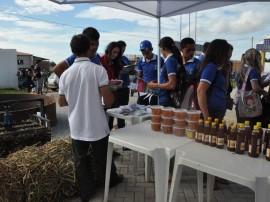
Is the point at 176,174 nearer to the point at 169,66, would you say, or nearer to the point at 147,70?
the point at 169,66

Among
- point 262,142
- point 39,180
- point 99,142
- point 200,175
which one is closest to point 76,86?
point 99,142

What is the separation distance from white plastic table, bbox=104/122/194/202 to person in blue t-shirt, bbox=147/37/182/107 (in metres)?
0.75

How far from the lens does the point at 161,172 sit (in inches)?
87.0

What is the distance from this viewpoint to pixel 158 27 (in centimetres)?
535

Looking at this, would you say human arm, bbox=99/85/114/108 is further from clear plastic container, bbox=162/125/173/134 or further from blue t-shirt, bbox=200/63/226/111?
blue t-shirt, bbox=200/63/226/111

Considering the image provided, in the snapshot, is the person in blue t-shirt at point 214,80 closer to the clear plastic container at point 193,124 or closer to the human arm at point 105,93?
the clear plastic container at point 193,124

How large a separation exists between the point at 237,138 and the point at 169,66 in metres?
1.37

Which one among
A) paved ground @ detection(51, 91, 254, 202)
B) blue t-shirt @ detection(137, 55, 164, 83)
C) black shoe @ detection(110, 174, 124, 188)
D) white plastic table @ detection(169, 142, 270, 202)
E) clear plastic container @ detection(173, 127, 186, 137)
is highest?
blue t-shirt @ detection(137, 55, 164, 83)

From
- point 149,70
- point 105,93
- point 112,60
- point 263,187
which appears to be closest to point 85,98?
point 105,93

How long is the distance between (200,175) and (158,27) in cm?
340

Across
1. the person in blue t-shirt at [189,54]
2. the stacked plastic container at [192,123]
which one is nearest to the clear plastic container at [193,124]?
the stacked plastic container at [192,123]

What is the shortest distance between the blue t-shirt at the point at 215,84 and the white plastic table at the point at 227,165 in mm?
720

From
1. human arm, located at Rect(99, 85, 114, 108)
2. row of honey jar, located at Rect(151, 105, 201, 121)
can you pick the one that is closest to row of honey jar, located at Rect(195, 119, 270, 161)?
row of honey jar, located at Rect(151, 105, 201, 121)

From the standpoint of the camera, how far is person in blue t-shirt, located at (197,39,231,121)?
2641 millimetres
